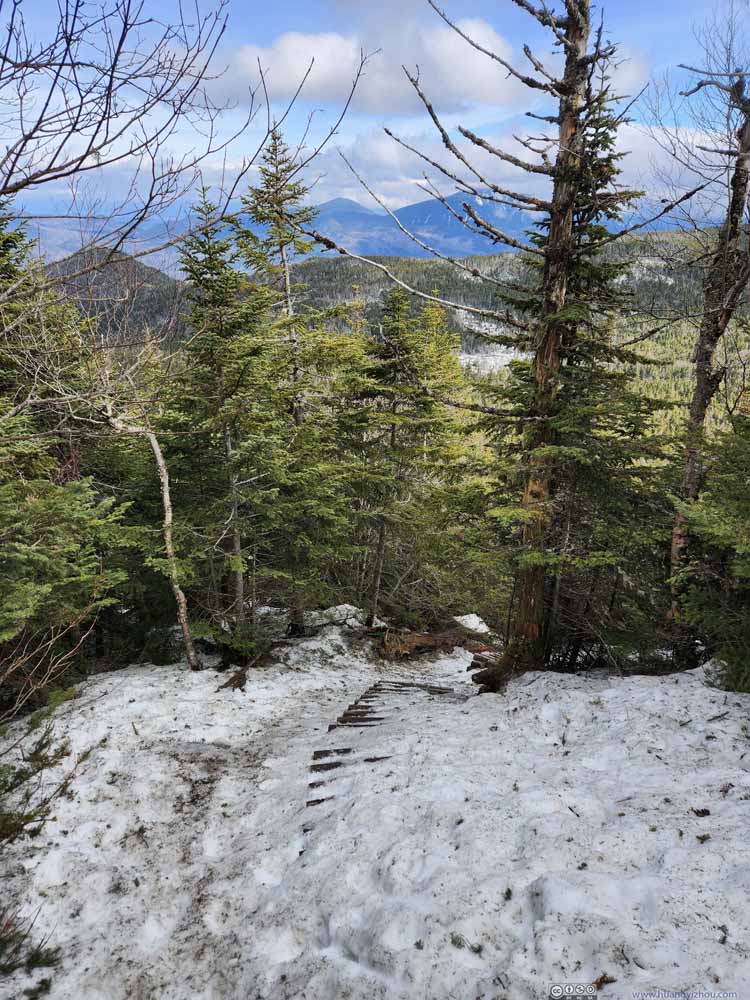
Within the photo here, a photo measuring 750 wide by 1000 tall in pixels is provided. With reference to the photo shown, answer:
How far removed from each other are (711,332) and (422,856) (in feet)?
25.7

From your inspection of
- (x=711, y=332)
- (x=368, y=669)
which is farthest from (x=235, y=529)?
(x=711, y=332)

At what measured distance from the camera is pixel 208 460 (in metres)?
10.0

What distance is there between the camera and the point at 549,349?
702 centimetres

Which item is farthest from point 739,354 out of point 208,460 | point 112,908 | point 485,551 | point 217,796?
point 112,908

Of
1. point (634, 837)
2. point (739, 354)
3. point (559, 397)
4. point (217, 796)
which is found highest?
point (739, 354)

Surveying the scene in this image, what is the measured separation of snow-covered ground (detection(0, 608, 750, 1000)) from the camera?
312cm

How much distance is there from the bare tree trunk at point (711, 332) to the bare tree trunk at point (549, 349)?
5.79 feet

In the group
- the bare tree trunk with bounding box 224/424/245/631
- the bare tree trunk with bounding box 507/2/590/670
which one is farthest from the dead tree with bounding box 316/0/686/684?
the bare tree trunk with bounding box 224/424/245/631

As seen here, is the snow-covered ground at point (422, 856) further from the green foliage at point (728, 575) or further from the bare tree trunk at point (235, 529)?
the bare tree trunk at point (235, 529)

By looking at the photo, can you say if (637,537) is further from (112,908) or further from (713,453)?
(112,908)

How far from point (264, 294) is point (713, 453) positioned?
25.9 ft

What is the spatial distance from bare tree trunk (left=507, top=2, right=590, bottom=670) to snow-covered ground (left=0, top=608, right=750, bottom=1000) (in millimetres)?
944

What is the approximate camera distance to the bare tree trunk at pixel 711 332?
22.2 feet

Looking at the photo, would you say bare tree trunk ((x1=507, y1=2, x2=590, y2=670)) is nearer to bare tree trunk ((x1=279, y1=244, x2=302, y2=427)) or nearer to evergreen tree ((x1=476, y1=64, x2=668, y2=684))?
evergreen tree ((x1=476, y1=64, x2=668, y2=684))
